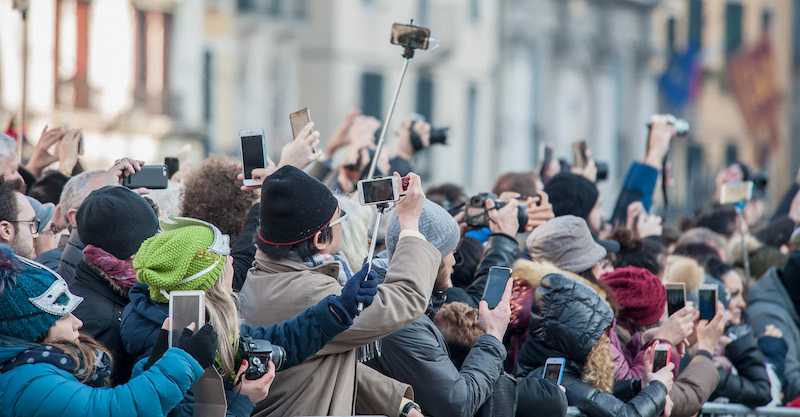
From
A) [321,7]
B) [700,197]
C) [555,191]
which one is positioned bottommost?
[700,197]

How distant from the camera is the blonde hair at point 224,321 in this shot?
3447 millimetres

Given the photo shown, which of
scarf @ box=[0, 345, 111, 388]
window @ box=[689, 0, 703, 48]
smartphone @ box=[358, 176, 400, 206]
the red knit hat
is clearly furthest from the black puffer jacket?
window @ box=[689, 0, 703, 48]

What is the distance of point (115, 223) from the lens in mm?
4031

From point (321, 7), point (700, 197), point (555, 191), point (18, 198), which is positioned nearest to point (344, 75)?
point (321, 7)

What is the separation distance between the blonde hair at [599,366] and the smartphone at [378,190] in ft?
3.99

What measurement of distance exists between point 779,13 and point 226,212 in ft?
128

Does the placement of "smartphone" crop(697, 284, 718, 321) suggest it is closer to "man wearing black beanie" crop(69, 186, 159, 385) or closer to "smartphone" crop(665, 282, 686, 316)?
"smartphone" crop(665, 282, 686, 316)

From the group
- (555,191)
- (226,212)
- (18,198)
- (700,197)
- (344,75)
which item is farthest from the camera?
(700,197)

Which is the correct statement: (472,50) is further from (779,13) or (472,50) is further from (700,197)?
(779,13)

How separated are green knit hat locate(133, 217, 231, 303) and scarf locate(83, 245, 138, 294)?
0.38 meters

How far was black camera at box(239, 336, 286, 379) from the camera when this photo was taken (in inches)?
136

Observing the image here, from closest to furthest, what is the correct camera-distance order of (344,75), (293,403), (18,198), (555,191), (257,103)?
1. (293,403)
2. (18,198)
3. (555,191)
4. (257,103)
5. (344,75)

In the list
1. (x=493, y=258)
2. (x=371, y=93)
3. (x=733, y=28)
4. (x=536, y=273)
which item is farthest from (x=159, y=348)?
(x=733, y=28)

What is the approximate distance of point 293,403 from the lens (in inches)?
150
